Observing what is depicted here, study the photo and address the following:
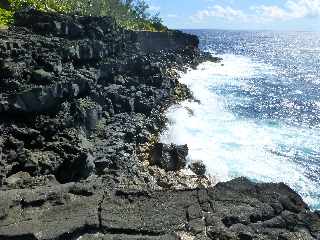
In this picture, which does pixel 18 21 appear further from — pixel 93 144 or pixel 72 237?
pixel 72 237

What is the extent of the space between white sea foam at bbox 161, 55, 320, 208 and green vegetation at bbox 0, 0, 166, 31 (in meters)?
24.4

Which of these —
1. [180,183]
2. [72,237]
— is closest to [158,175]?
[180,183]

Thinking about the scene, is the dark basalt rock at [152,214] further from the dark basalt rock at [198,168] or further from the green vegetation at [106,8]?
the green vegetation at [106,8]

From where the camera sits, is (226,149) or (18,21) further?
(18,21)

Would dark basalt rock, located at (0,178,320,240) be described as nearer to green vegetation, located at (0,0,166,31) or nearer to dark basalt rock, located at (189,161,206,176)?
dark basalt rock, located at (189,161,206,176)

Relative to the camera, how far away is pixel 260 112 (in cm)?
5312

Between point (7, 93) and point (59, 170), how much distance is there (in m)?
5.92

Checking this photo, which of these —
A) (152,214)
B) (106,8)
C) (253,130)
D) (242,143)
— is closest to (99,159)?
(152,214)

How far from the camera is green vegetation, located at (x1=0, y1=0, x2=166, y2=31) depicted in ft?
194

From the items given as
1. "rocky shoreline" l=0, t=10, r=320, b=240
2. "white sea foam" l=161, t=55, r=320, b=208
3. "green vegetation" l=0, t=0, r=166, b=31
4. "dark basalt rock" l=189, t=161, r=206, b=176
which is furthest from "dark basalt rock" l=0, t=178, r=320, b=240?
"green vegetation" l=0, t=0, r=166, b=31

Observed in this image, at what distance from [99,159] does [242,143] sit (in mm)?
15534

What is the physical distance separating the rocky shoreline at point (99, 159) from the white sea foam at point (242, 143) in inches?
89.1

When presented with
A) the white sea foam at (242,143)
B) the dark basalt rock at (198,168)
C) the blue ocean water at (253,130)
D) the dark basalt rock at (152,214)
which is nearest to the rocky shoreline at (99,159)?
the dark basalt rock at (152,214)

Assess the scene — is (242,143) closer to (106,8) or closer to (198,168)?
(198,168)
